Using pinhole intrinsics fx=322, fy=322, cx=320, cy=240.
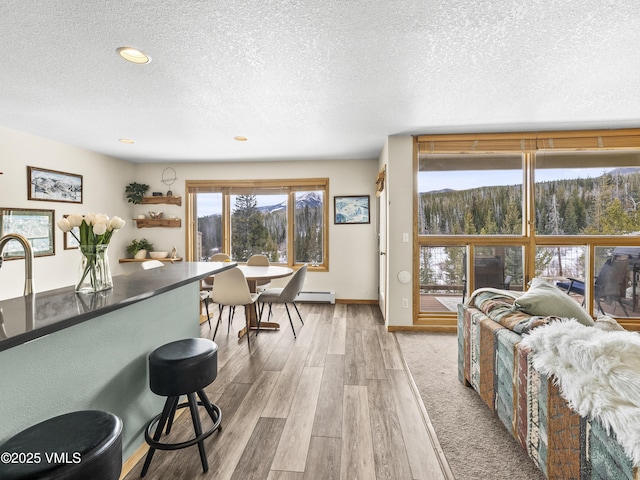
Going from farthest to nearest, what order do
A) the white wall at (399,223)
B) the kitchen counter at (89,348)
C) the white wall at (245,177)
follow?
the white wall at (245,177) → the white wall at (399,223) → the kitchen counter at (89,348)

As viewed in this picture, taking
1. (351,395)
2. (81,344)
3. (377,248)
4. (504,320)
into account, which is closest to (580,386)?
(504,320)

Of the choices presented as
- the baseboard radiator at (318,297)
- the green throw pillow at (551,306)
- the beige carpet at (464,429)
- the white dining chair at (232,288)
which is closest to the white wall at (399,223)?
the beige carpet at (464,429)

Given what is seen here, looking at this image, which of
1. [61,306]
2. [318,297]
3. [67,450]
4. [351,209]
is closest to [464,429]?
[67,450]

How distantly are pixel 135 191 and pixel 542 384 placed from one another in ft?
18.7

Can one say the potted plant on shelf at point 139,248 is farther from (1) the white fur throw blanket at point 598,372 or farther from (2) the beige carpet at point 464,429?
(1) the white fur throw blanket at point 598,372

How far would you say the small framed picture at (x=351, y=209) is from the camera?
517cm

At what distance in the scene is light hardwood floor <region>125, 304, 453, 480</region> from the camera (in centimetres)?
166

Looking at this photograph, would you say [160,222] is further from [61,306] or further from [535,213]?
[535,213]

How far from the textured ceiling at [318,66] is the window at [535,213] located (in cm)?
28

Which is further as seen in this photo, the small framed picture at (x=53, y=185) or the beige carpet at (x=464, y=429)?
the small framed picture at (x=53, y=185)

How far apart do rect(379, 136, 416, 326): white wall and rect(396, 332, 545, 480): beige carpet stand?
88cm

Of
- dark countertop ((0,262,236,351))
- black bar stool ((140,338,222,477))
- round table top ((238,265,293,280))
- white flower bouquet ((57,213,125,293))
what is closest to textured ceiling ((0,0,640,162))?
white flower bouquet ((57,213,125,293))

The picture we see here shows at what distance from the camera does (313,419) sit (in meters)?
2.09

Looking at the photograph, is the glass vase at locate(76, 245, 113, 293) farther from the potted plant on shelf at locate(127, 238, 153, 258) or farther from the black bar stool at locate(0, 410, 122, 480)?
the potted plant on shelf at locate(127, 238, 153, 258)
